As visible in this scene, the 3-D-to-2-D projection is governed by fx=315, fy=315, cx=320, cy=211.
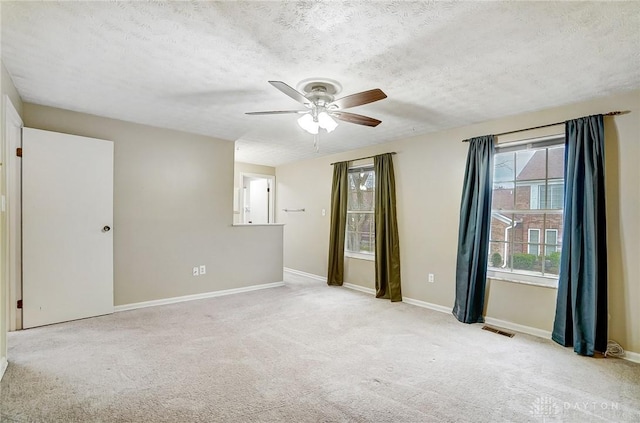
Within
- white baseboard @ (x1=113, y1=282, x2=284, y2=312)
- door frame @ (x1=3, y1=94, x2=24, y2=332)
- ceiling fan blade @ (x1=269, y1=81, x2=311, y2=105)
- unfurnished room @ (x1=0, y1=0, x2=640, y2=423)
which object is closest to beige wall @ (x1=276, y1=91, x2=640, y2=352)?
unfurnished room @ (x1=0, y1=0, x2=640, y2=423)

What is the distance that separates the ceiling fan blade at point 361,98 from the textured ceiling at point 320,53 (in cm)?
23

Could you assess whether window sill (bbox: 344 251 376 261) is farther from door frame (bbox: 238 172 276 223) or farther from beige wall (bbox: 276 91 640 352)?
door frame (bbox: 238 172 276 223)

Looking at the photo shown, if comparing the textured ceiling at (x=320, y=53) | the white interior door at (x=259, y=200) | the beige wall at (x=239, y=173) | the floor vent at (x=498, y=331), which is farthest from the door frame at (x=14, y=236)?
the floor vent at (x=498, y=331)

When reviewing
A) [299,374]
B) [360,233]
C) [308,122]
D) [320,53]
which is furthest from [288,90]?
[360,233]

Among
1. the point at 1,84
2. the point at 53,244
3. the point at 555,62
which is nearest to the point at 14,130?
the point at 1,84

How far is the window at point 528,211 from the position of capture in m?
3.35

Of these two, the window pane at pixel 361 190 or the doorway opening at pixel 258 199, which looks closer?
the window pane at pixel 361 190

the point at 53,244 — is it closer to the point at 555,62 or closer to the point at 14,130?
the point at 14,130

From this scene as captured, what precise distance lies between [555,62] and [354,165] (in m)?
3.30

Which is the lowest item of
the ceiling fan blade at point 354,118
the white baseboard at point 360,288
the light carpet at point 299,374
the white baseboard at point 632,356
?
the white baseboard at point 360,288

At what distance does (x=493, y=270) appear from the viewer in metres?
3.74

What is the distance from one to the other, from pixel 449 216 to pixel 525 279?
1.10 m

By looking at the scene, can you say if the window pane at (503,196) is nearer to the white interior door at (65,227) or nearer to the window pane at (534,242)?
the window pane at (534,242)

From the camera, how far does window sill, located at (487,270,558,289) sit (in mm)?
3291
